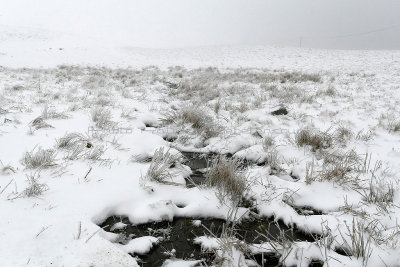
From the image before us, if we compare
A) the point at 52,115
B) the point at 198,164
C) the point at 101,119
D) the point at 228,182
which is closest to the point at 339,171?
the point at 228,182

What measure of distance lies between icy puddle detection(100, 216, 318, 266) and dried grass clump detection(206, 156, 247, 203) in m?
0.23

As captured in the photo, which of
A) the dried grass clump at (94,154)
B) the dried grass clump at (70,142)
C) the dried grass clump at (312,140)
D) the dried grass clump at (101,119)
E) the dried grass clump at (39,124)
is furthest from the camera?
the dried grass clump at (101,119)

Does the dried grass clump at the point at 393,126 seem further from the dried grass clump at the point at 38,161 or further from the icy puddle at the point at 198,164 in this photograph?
the dried grass clump at the point at 38,161

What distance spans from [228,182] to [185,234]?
0.58 metres

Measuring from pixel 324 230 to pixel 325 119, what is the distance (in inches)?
131

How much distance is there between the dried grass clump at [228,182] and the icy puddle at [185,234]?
0.77ft

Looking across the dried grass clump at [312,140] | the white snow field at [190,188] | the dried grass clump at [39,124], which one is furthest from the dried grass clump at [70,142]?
the dried grass clump at [312,140]

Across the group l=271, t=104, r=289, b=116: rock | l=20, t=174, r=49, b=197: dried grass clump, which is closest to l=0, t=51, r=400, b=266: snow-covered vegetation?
l=20, t=174, r=49, b=197: dried grass clump

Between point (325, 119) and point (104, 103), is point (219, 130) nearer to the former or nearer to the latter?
point (325, 119)

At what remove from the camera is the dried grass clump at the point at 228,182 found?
228 cm

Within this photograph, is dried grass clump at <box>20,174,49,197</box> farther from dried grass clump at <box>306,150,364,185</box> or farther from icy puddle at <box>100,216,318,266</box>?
dried grass clump at <box>306,150,364,185</box>

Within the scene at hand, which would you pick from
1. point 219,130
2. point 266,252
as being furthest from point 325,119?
point 266,252

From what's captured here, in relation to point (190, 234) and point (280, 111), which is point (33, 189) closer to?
point (190, 234)

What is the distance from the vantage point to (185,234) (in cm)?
195
